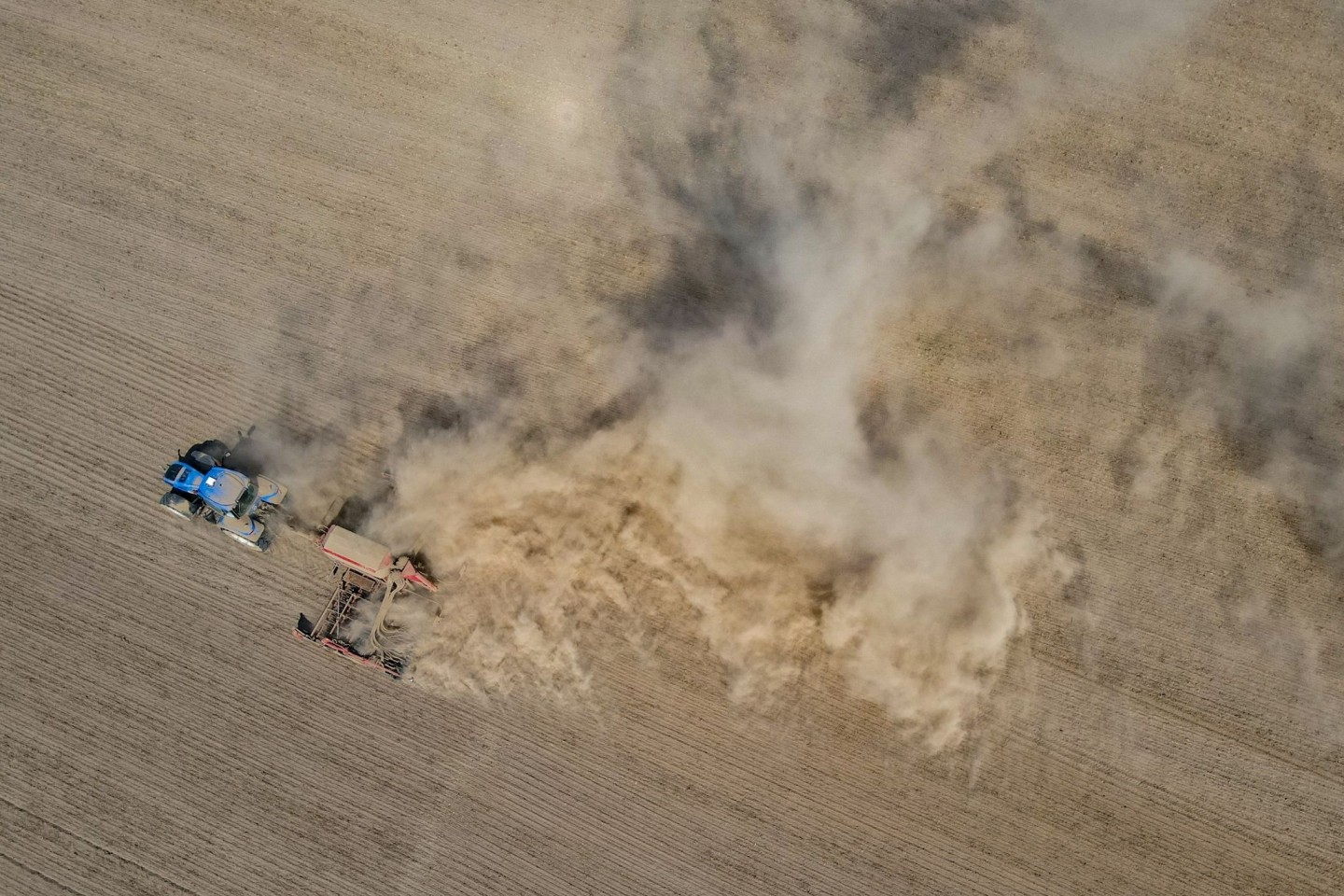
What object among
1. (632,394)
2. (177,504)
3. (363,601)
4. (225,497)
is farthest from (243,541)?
(632,394)

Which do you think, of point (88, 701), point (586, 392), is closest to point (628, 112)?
point (586, 392)

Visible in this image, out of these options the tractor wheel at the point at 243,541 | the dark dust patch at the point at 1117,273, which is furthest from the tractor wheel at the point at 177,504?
the dark dust patch at the point at 1117,273

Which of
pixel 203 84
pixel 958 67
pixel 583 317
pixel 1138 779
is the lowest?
pixel 1138 779

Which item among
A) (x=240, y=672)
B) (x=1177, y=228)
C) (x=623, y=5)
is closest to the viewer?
(x=240, y=672)

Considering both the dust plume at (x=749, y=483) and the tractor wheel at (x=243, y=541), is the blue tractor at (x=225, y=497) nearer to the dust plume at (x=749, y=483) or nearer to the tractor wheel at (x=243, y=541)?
the tractor wheel at (x=243, y=541)

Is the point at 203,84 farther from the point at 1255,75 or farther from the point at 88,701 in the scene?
the point at 1255,75

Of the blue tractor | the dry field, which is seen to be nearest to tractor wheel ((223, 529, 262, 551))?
the blue tractor

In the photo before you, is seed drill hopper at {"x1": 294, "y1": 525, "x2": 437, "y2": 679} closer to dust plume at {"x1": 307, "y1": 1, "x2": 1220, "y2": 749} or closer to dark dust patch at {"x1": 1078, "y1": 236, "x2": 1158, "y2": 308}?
dust plume at {"x1": 307, "y1": 1, "x2": 1220, "y2": 749}
